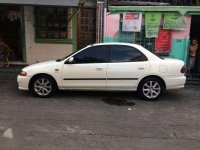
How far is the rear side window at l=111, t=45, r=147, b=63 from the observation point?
9.54m

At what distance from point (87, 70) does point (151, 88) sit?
5.99 feet

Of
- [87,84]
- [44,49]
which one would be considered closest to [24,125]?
[87,84]

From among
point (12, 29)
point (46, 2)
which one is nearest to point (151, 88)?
point (46, 2)

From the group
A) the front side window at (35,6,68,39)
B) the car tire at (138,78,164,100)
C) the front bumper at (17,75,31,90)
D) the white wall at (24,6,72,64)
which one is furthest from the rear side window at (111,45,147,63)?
the front side window at (35,6,68,39)

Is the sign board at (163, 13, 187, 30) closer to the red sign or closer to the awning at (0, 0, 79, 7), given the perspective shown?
the red sign

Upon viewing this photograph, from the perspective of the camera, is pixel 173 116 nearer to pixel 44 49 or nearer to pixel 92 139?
pixel 92 139

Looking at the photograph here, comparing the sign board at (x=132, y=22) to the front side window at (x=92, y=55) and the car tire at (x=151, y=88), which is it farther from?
the car tire at (x=151, y=88)

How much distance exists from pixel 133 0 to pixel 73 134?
7270mm

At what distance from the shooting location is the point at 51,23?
1356 centimetres

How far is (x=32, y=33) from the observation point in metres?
13.5

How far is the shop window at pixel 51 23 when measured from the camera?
13422mm

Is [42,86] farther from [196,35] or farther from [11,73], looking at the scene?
[196,35]

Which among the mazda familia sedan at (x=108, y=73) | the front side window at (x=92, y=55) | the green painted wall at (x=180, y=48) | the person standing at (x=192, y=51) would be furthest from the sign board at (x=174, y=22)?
the front side window at (x=92, y=55)

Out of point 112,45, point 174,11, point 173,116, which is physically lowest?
point 173,116
